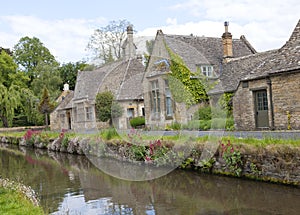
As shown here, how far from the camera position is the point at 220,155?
12070 millimetres

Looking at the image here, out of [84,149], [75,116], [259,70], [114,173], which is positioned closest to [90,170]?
[114,173]

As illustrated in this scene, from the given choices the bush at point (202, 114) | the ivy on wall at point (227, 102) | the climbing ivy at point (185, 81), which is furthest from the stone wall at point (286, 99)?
the climbing ivy at point (185, 81)

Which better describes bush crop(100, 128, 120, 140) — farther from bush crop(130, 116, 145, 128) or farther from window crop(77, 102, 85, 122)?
window crop(77, 102, 85, 122)

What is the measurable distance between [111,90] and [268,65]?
43.5 ft

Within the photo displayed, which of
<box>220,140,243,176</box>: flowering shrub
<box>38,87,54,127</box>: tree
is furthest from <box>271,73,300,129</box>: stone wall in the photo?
<box>38,87,54,127</box>: tree

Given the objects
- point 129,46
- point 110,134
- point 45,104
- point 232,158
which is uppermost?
point 129,46

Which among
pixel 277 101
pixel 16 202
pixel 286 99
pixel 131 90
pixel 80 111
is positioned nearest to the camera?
pixel 16 202

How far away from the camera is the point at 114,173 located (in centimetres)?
1509

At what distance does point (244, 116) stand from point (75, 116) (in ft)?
83.1

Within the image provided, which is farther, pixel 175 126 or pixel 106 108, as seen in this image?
pixel 106 108

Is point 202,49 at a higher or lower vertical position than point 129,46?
lower

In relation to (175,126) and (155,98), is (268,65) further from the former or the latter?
(155,98)

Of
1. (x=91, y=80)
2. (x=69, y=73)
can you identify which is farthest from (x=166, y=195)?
(x=69, y=73)

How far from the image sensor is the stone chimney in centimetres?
3501
